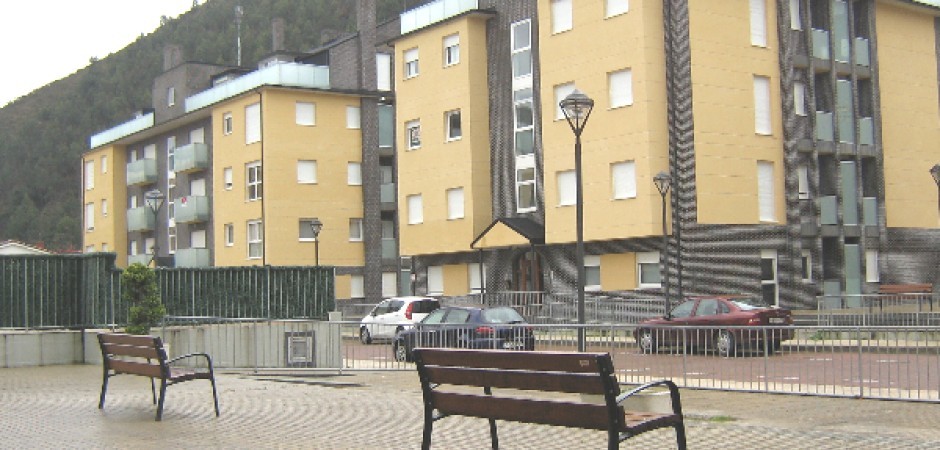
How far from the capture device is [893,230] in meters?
43.3

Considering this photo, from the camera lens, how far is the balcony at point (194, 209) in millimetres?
59625

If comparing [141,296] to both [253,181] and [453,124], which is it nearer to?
[453,124]

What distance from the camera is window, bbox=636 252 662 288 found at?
36.9 m

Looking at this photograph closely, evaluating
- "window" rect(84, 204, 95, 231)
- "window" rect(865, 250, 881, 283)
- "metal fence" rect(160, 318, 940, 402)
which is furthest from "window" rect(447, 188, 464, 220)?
"window" rect(84, 204, 95, 231)

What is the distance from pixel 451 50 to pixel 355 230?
14.9 meters

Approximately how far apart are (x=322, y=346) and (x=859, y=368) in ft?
33.0

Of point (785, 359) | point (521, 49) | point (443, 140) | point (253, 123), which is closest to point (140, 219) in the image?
point (253, 123)

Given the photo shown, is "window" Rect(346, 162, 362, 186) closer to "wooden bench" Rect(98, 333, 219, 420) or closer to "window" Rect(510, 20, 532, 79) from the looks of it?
"window" Rect(510, 20, 532, 79)

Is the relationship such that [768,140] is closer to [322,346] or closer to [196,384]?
[322,346]

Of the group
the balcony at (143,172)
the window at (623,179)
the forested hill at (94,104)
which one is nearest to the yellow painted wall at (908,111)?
the window at (623,179)

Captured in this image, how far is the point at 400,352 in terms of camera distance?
21.3 m

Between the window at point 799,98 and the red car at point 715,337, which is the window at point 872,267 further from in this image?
the red car at point 715,337

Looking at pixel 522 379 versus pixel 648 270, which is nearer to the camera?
pixel 522 379

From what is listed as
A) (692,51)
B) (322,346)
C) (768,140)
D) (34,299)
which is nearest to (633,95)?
(692,51)
